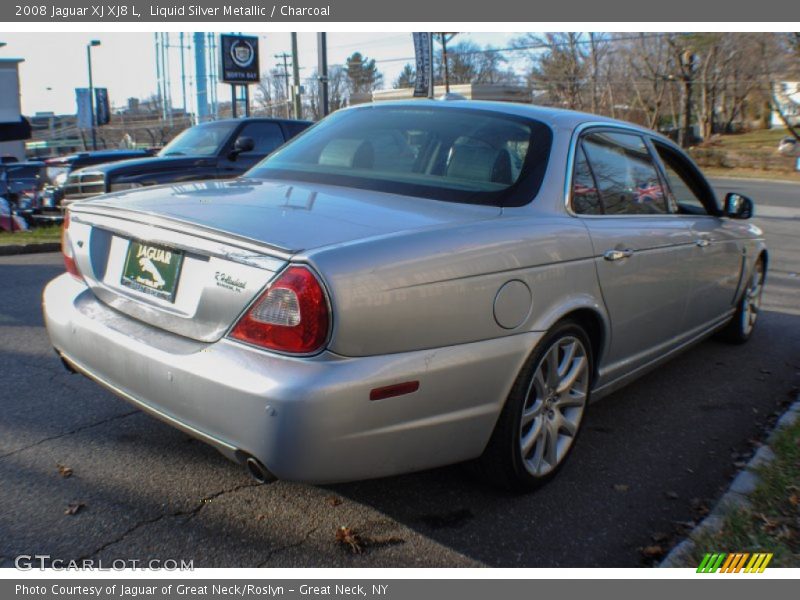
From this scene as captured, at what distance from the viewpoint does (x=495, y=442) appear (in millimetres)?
2879

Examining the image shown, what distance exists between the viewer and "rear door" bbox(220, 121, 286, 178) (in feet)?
32.1

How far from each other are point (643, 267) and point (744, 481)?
44.0 inches

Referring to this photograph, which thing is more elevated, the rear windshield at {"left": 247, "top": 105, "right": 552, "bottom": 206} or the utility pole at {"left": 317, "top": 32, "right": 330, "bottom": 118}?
the utility pole at {"left": 317, "top": 32, "right": 330, "bottom": 118}

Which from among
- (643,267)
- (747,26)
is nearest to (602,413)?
(643,267)

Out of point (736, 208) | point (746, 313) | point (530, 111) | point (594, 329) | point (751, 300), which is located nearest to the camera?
point (594, 329)

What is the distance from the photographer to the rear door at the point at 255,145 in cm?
979

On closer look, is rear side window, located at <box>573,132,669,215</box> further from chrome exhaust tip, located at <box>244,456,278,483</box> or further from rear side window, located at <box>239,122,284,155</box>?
rear side window, located at <box>239,122,284,155</box>

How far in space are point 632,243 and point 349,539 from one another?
1996 millimetres

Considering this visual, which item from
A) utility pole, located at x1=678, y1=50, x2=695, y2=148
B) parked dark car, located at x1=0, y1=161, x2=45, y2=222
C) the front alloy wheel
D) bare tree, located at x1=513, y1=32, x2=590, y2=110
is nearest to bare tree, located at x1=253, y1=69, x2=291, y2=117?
bare tree, located at x1=513, y1=32, x2=590, y2=110

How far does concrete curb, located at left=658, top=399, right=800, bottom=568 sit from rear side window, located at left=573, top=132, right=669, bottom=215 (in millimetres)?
1346

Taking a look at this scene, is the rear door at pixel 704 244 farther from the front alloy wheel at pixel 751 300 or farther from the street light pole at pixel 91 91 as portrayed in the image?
the street light pole at pixel 91 91

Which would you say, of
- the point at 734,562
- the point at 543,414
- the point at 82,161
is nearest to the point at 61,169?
the point at 82,161

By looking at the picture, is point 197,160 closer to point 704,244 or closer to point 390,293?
point 704,244

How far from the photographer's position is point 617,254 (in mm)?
3434
